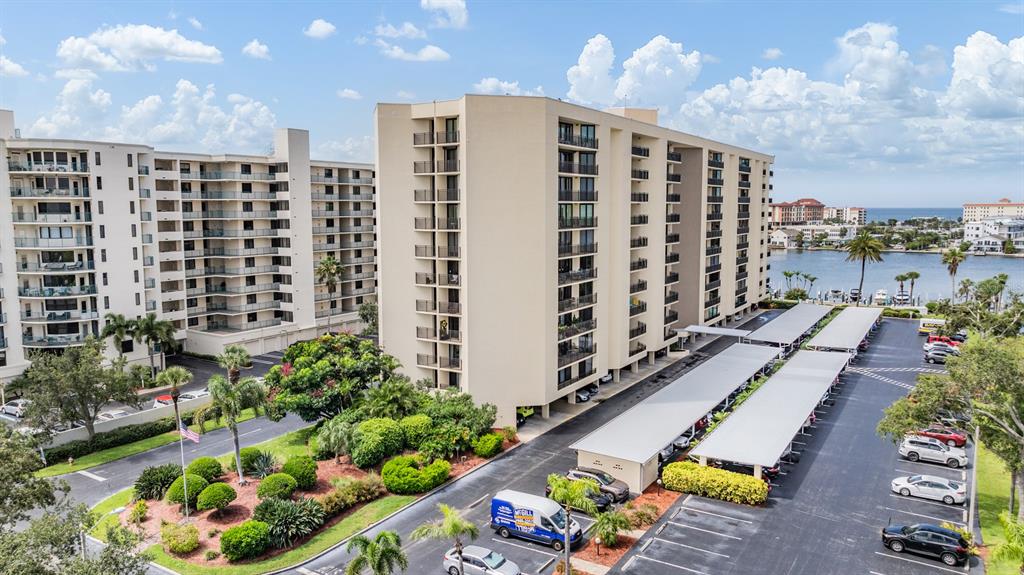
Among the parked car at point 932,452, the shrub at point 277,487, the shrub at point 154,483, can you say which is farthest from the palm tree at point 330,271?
the parked car at point 932,452

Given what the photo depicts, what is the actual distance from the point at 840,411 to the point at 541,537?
3114 cm

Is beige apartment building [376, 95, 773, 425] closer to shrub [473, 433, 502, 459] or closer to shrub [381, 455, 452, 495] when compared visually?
shrub [473, 433, 502, 459]

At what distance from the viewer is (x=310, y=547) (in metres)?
32.2

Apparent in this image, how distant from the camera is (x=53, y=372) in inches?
1764

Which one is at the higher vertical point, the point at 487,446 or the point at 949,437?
the point at 487,446

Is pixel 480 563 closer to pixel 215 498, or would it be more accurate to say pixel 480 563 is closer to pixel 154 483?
pixel 215 498

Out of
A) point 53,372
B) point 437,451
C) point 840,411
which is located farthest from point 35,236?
point 840,411

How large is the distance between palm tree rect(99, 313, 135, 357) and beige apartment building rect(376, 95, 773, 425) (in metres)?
28.0

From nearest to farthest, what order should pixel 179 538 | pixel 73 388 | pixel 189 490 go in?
pixel 179 538 < pixel 189 490 < pixel 73 388

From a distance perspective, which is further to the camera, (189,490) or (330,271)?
(330,271)

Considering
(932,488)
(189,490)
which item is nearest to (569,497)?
(189,490)

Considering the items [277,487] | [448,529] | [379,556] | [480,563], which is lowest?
[480,563]

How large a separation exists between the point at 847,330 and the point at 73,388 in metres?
72.1

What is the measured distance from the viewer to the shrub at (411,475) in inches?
1485
